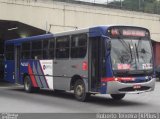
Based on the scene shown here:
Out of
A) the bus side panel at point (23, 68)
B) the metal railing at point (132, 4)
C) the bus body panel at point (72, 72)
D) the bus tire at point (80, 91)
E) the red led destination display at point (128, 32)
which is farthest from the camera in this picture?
the metal railing at point (132, 4)

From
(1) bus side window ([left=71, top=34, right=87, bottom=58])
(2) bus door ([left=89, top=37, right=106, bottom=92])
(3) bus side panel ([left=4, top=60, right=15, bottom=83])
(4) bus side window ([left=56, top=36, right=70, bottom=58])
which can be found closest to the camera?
(2) bus door ([left=89, top=37, right=106, bottom=92])

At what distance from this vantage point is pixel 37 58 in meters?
22.1

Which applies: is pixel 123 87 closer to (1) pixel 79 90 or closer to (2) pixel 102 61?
(2) pixel 102 61

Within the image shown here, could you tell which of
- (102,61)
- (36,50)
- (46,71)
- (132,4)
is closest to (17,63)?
(36,50)

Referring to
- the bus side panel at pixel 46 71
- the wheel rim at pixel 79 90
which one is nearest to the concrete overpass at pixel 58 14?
the bus side panel at pixel 46 71

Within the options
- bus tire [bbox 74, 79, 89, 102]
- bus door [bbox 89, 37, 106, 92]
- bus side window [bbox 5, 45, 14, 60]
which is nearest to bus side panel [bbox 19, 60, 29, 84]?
bus side window [bbox 5, 45, 14, 60]

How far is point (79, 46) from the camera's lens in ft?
59.4

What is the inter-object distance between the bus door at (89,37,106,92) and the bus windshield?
0.43 m

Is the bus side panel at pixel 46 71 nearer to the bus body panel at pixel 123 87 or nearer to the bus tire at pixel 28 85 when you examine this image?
the bus tire at pixel 28 85

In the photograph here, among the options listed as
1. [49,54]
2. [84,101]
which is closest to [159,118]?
[84,101]

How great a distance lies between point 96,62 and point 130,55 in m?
1.36

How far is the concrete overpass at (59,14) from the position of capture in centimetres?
2899

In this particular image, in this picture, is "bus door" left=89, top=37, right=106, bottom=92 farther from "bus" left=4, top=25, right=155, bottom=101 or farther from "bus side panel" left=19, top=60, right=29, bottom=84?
"bus side panel" left=19, top=60, right=29, bottom=84

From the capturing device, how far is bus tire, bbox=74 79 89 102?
17.6 meters
